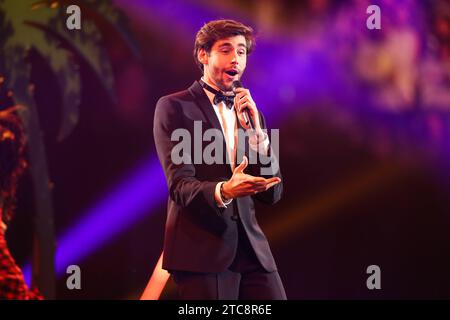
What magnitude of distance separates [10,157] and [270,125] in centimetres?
157

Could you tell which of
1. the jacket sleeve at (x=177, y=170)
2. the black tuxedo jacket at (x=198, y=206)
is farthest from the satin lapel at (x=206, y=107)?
the jacket sleeve at (x=177, y=170)

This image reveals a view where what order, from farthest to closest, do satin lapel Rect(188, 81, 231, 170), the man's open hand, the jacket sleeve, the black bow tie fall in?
the black bow tie < satin lapel Rect(188, 81, 231, 170) < the jacket sleeve < the man's open hand

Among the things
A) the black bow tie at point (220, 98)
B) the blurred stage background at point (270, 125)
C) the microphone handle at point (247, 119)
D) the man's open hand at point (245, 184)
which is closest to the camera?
the man's open hand at point (245, 184)

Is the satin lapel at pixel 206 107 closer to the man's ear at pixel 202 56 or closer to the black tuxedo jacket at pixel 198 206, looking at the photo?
the black tuxedo jacket at pixel 198 206

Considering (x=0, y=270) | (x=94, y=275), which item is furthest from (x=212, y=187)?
(x=0, y=270)

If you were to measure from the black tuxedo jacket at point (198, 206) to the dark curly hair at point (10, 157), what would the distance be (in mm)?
1253

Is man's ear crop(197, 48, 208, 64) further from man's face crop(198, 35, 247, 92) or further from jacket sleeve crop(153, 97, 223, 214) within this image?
jacket sleeve crop(153, 97, 223, 214)

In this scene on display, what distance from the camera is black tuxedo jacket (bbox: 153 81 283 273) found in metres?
2.52

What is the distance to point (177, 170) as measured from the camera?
260 cm

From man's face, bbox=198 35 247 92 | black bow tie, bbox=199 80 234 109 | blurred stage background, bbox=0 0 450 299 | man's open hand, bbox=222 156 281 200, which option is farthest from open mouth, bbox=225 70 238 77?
blurred stage background, bbox=0 0 450 299

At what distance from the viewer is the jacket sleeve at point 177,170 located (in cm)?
247

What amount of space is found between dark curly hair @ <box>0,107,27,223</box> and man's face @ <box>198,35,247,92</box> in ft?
4.70

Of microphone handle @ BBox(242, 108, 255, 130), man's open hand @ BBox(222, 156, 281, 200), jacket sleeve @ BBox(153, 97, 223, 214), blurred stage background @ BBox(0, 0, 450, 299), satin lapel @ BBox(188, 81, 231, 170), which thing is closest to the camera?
man's open hand @ BBox(222, 156, 281, 200)
